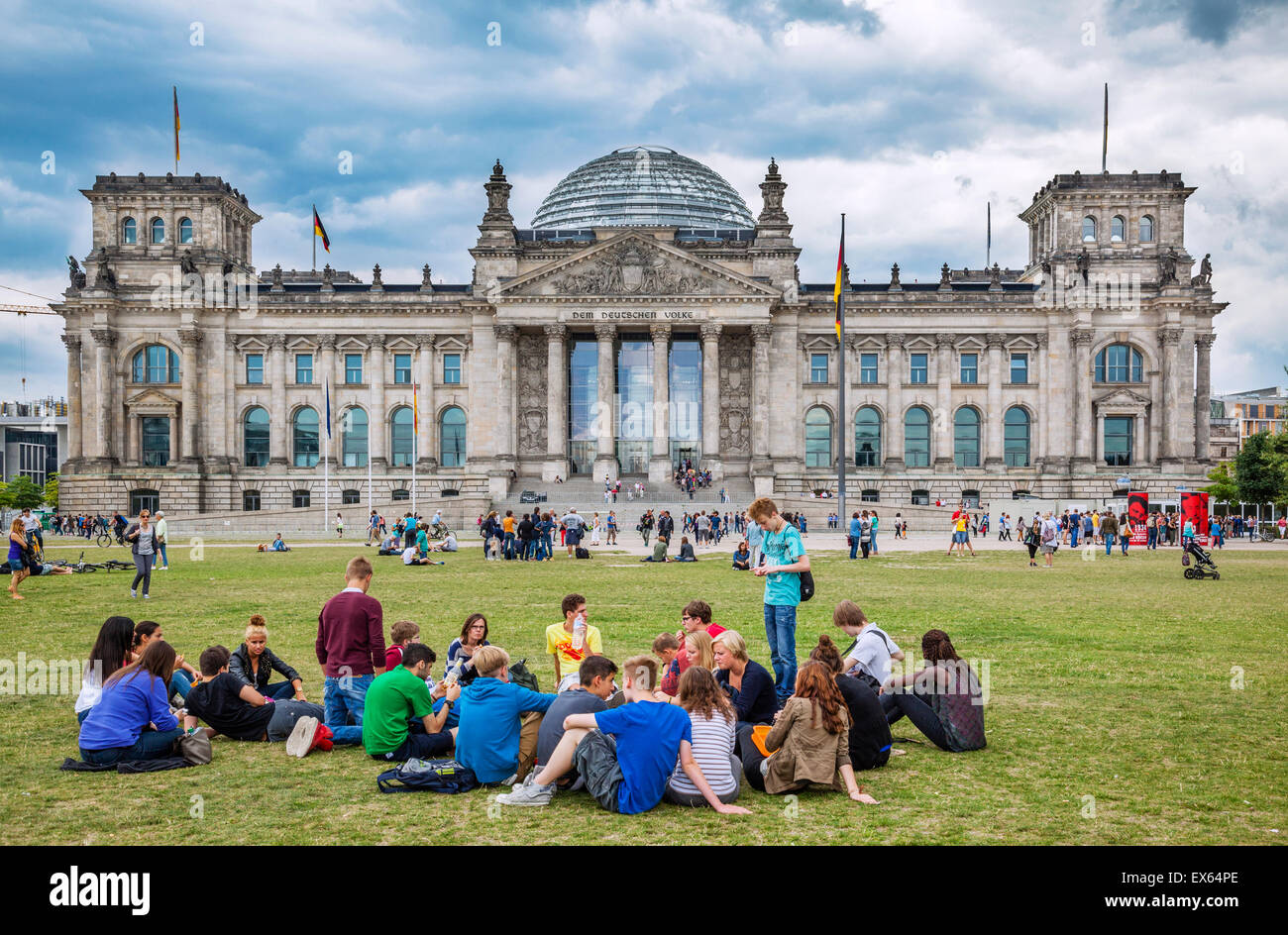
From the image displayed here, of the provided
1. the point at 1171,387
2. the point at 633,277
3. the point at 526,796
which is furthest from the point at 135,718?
the point at 1171,387

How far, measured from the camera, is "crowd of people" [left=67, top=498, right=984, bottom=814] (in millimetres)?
8891

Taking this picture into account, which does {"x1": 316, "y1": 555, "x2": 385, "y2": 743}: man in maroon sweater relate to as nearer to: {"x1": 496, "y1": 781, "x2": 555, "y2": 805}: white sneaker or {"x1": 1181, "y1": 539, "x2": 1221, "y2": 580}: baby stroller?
{"x1": 496, "y1": 781, "x2": 555, "y2": 805}: white sneaker

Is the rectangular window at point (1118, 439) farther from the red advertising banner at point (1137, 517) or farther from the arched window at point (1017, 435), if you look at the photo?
the red advertising banner at point (1137, 517)

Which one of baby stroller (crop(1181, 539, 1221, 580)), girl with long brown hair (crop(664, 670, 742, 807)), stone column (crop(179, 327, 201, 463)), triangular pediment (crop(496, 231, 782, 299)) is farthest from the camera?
stone column (crop(179, 327, 201, 463))

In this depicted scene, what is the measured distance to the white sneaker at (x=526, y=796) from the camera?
8.88 metres

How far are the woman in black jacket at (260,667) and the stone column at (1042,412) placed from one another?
70.7 meters

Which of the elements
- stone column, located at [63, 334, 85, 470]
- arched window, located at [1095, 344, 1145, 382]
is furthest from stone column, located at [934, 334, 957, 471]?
stone column, located at [63, 334, 85, 470]

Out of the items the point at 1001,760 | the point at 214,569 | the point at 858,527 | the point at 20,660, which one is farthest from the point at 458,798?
the point at 858,527

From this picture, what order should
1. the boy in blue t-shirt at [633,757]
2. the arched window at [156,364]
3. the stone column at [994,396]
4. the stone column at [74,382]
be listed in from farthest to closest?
1. the arched window at [156,364]
2. the stone column at [994,396]
3. the stone column at [74,382]
4. the boy in blue t-shirt at [633,757]

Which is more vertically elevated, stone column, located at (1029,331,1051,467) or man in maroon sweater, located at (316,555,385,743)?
stone column, located at (1029,331,1051,467)

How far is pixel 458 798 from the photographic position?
9.20 meters

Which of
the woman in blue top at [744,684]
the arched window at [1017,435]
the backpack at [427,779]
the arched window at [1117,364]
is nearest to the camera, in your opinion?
the backpack at [427,779]

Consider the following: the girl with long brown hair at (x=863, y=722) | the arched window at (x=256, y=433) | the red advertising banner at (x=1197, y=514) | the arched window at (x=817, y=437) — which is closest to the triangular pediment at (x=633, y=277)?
the arched window at (x=817, y=437)

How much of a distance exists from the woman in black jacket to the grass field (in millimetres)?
810
